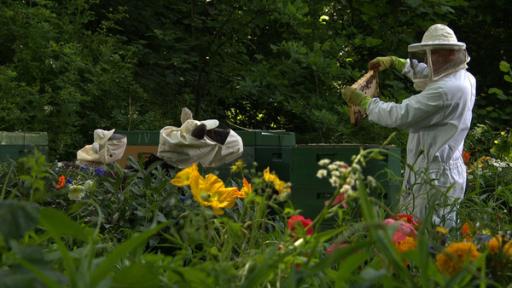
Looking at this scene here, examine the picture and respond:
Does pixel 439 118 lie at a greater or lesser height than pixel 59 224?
lesser

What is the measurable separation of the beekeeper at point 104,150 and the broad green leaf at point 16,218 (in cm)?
520

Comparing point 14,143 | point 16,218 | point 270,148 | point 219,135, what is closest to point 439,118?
point 270,148

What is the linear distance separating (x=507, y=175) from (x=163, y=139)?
6.98 feet

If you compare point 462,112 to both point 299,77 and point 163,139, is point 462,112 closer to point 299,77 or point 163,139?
point 163,139

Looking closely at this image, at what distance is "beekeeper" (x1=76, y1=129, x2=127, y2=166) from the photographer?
679cm

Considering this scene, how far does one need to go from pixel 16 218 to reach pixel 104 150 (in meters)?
5.43

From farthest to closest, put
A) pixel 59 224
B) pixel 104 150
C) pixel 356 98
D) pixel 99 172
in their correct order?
pixel 104 150, pixel 356 98, pixel 99 172, pixel 59 224

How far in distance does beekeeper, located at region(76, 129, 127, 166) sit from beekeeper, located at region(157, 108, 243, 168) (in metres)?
0.79

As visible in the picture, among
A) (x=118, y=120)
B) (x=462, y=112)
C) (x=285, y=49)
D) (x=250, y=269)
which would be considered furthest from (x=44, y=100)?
(x=250, y=269)

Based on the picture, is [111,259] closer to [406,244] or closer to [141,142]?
[406,244]

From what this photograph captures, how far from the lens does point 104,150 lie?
6.80 meters

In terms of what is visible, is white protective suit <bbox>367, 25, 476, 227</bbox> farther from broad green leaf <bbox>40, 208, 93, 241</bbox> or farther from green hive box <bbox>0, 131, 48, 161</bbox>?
broad green leaf <bbox>40, 208, 93, 241</bbox>

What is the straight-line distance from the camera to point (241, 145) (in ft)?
19.6

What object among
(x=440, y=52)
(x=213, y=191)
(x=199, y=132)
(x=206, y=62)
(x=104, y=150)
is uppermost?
(x=440, y=52)
